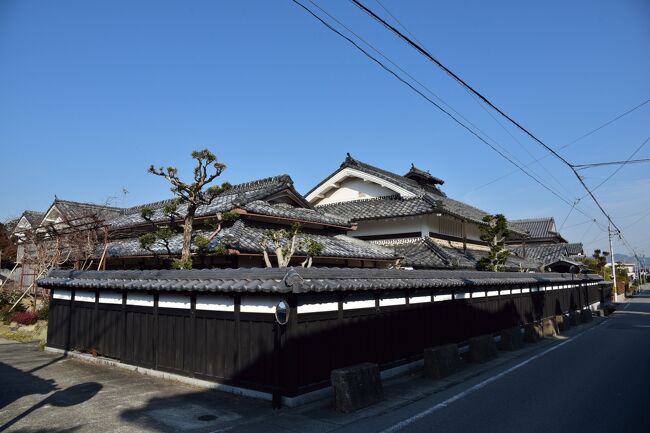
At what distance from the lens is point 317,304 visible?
9.17 meters

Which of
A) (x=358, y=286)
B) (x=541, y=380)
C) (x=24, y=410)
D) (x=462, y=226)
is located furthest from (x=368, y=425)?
(x=462, y=226)

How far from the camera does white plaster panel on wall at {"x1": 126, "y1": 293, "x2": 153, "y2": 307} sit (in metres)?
11.5

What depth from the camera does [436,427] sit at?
7.25 metres

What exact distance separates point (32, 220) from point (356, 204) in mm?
30644

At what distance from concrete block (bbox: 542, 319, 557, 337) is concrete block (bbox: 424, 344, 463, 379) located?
11024mm

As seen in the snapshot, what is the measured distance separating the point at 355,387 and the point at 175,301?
526 centimetres

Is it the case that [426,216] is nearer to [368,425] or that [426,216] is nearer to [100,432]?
[368,425]

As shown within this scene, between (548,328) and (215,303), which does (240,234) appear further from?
(548,328)

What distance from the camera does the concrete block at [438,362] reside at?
11.4 m

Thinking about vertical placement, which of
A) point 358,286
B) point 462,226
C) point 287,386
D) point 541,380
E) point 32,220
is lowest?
point 541,380

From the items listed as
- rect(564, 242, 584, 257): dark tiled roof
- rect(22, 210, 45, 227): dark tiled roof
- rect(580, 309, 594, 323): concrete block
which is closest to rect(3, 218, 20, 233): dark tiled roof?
rect(22, 210, 45, 227): dark tiled roof

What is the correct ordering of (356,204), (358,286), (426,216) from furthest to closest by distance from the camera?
(356,204)
(426,216)
(358,286)

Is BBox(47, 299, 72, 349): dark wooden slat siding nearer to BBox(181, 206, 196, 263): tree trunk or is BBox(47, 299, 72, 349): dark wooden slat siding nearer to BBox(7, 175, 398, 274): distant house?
BBox(7, 175, 398, 274): distant house

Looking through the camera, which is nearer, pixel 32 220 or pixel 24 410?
pixel 24 410
